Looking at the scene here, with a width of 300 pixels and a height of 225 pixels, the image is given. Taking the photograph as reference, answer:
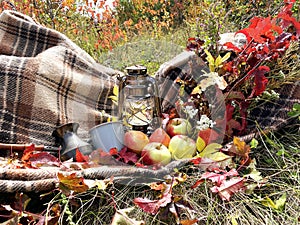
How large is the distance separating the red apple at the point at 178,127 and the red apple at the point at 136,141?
9 cm

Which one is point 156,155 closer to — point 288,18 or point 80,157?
point 80,157

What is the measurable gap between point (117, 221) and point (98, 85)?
3.00 ft

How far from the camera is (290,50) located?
1499 millimetres

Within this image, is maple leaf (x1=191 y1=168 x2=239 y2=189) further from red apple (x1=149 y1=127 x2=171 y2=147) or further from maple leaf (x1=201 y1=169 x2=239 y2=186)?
red apple (x1=149 y1=127 x2=171 y2=147)

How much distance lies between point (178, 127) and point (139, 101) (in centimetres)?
19

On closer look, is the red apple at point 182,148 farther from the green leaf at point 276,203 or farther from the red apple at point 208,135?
the green leaf at point 276,203

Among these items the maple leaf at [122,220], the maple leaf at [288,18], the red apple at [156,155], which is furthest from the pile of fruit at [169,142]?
the maple leaf at [288,18]

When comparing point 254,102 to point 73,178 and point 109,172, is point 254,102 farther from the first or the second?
point 73,178

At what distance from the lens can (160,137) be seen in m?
1.34

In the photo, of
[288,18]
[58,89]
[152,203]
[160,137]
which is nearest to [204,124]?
[160,137]

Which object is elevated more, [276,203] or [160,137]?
[160,137]

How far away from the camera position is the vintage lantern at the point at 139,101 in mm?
1443

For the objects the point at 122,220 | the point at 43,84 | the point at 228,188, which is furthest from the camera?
the point at 43,84

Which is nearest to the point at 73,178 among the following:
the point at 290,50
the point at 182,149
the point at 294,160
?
the point at 182,149
